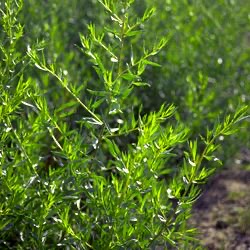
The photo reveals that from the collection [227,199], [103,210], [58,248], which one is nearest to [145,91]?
[227,199]

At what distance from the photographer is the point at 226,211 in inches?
163

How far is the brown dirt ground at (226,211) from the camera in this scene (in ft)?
12.2

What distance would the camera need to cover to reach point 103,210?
9.02 ft

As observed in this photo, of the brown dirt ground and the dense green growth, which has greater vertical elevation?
the dense green growth

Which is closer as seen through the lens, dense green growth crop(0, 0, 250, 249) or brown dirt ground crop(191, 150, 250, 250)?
dense green growth crop(0, 0, 250, 249)

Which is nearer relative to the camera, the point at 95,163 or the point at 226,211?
the point at 95,163

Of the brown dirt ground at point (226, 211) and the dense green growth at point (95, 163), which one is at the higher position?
the dense green growth at point (95, 163)

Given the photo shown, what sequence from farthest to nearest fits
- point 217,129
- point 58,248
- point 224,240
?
point 224,240 < point 58,248 < point 217,129

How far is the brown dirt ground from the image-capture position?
12.2 ft

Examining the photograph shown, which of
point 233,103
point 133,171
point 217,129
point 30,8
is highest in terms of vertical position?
point 217,129

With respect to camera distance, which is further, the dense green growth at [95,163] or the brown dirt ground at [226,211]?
the brown dirt ground at [226,211]

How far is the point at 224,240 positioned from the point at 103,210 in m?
1.15

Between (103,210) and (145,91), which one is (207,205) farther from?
(103,210)

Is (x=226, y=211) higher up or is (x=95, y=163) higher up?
(x=95, y=163)
